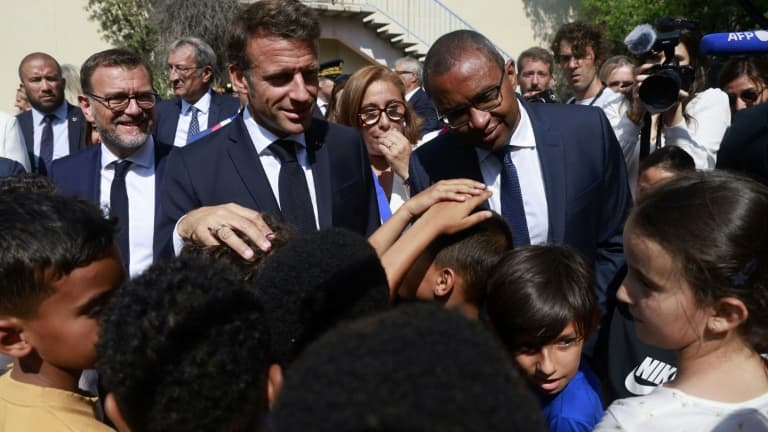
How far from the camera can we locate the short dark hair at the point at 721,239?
1.72 meters

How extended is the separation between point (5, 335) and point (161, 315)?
553 mm

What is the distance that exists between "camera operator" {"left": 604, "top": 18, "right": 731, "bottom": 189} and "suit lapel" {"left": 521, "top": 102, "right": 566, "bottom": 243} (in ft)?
3.52

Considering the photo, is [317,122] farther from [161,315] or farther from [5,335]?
[161,315]

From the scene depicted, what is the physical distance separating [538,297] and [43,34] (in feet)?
57.1

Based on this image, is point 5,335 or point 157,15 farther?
point 157,15

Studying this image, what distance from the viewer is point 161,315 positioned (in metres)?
1.38

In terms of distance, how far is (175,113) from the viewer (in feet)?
22.5

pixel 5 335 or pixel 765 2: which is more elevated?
pixel 5 335

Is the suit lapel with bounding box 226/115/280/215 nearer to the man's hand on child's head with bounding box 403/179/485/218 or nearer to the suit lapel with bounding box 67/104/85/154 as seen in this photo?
the man's hand on child's head with bounding box 403/179/485/218

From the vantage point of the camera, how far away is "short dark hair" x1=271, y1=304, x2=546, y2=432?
32.0 inches

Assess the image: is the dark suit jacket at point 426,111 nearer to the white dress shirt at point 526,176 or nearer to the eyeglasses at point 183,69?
the eyeglasses at point 183,69

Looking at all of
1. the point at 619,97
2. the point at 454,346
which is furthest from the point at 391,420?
the point at 619,97

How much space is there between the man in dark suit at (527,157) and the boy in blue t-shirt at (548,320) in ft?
1.58

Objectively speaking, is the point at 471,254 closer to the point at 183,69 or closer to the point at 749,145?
the point at 749,145
